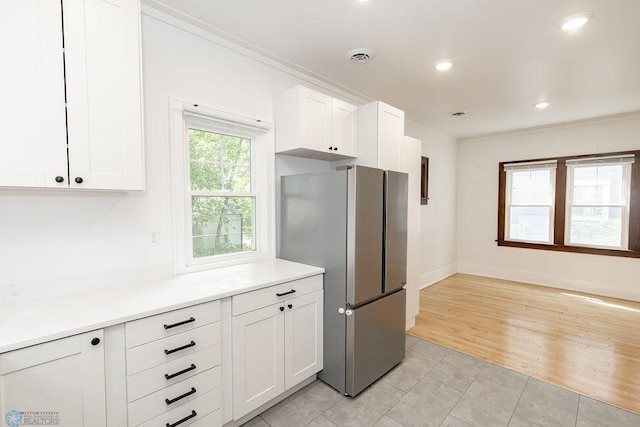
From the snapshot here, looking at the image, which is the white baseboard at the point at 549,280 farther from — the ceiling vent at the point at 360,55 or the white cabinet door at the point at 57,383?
the white cabinet door at the point at 57,383

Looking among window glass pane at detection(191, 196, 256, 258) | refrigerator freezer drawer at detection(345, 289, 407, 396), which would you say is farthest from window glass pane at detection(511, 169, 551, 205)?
window glass pane at detection(191, 196, 256, 258)

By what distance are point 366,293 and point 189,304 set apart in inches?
49.1

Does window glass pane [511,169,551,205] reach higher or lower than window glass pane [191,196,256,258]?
higher

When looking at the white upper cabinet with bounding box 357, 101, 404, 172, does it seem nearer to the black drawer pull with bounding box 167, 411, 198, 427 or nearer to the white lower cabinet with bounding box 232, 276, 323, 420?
the white lower cabinet with bounding box 232, 276, 323, 420

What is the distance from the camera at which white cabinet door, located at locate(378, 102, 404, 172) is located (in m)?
2.85

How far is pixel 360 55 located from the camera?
251 centimetres

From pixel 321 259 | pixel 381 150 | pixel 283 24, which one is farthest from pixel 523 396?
pixel 283 24

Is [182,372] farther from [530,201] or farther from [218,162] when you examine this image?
[530,201]

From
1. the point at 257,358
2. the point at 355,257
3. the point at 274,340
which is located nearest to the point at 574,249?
the point at 355,257

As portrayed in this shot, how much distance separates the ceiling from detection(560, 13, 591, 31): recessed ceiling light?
1.9 inches

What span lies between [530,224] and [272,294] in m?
5.10

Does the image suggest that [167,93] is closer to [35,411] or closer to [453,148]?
[35,411]

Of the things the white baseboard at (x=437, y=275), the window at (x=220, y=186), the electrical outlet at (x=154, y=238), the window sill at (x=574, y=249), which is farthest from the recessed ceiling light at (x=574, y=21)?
the window sill at (x=574, y=249)

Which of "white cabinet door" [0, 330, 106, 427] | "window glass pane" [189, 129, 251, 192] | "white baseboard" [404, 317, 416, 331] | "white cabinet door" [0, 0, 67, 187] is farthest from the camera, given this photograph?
"white baseboard" [404, 317, 416, 331]
